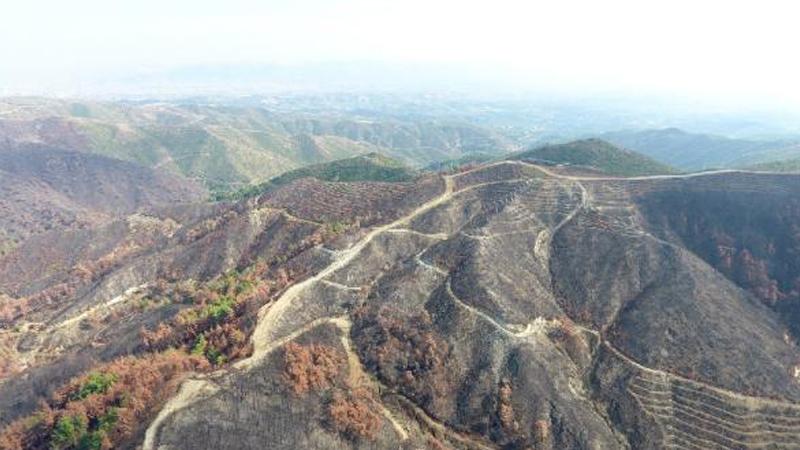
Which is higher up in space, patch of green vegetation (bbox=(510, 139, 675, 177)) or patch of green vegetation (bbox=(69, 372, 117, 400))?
patch of green vegetation (bbox=(510, 139, 675, 177))

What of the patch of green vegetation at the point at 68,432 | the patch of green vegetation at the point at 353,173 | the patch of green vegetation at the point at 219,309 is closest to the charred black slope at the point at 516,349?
the patch of green vegetation at the point at 219,309

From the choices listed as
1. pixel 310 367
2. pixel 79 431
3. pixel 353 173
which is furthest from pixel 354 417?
pixel 353 173

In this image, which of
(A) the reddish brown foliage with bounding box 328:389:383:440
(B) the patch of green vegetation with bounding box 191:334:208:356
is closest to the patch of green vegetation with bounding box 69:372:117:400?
(B) the patch of green vegetation with bounding box 191:334:208:356

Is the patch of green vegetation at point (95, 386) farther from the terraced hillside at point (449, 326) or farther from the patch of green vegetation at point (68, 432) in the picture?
the patch of green vegetation at point (68, 432)

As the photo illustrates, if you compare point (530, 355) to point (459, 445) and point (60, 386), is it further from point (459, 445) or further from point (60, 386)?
point (60, 386)

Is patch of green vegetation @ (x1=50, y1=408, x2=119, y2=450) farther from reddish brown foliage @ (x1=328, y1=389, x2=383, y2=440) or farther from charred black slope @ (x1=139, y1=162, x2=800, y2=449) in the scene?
reddish brown foliage @ (x1=328, y1=389, x2=383, y2=440)

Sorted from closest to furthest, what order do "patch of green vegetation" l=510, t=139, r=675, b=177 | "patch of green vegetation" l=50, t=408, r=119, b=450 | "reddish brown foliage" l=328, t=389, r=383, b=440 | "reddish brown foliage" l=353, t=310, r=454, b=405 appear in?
1. "patch of green vegetation" l=50, t=408, r=119, b=450
2. "reddish brown foliage" l=328, t=389, r=383, b=440
3. "reddish brown foliage" l=353, t=310, r=454, b=405
4. "patch of green vegetation" l=510, t=139, r=675, b=177

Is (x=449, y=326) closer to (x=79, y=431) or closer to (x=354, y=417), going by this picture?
(x=354, y=417)
